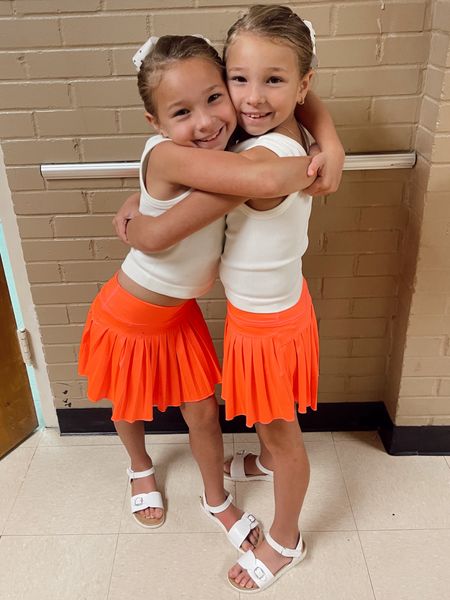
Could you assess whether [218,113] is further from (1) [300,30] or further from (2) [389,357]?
(2) [389,357]

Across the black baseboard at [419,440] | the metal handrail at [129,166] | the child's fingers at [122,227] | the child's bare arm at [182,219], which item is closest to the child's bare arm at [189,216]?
the child's bare arm at [182,219]

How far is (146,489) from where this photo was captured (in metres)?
1.64

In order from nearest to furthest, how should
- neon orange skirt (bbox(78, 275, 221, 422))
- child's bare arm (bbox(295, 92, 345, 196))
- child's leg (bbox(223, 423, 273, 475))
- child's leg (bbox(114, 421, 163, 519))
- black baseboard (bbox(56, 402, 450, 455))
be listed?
child's bare arm (bbox(295, 92, 345, 196)) → neon orange skirt (bbox(78, 275, 221, 422)) → child's leg (bbox(114, 421, 163, 519)) → child's leg (bbox(223, 423, 273, 475)) → black baseboard (bbox(56, 402, 450, 455))

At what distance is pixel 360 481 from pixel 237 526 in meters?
0.44

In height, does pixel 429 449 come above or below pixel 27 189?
below

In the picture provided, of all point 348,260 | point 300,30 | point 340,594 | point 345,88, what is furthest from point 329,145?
point 340,594

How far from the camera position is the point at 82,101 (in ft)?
4.71

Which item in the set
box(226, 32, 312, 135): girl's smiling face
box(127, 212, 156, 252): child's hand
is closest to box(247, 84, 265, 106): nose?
box(226, 32, 312, 135): girl's smiling face

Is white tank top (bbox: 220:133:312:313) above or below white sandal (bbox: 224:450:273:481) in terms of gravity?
above

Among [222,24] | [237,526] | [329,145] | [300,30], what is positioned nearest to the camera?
[300,30]

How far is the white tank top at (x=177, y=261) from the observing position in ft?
3.72

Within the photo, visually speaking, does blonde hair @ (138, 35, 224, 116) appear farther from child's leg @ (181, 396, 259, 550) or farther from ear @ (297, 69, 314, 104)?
child's leg @ (181, 396, 259, 550)

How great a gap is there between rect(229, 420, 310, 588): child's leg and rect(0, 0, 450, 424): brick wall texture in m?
0.52

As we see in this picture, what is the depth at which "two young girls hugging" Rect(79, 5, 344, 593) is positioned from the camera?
0.98 metres
